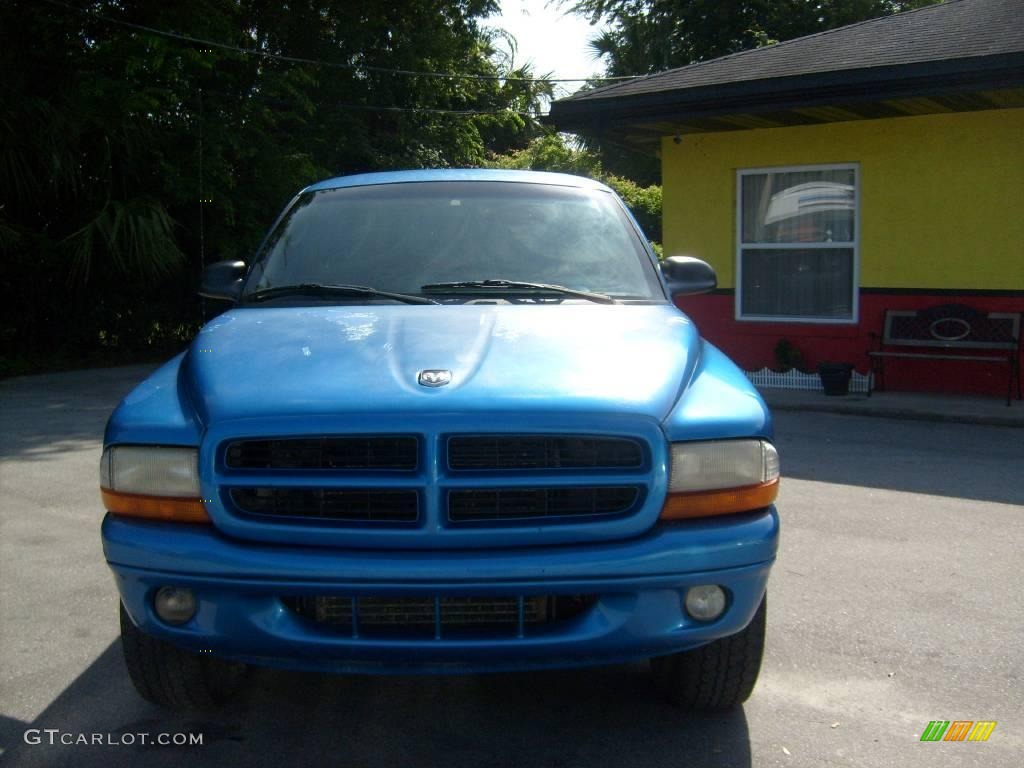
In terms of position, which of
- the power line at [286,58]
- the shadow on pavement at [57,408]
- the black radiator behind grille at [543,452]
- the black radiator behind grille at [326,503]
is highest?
the power line at [286,58]

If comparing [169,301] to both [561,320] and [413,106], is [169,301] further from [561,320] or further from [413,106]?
[561,320]

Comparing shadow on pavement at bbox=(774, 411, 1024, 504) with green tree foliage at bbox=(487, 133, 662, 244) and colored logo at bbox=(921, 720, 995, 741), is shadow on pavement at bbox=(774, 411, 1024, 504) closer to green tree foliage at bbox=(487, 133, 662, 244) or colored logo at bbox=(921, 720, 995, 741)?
colored logo at bbox=(921, 720, 995, 741)

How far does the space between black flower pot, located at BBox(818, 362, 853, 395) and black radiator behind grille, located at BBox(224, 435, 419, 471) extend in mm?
8939

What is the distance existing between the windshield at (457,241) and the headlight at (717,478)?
118cm

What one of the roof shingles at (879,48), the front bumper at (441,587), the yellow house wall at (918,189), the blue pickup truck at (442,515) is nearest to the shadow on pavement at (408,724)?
the blue pickup truck at (442,515)

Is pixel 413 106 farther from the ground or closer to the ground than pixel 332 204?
farther from the ground

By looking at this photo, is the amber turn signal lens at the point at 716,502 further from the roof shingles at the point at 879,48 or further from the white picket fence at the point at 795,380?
the white picket fence at the point at 795,380

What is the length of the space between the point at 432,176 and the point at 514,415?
216cm

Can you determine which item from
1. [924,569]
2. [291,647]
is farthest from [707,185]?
[291,647]

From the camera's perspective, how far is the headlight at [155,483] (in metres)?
3.01

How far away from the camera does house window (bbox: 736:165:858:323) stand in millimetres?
12055

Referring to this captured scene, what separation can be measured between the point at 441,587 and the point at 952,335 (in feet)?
31.1

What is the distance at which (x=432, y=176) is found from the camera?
16.0ft

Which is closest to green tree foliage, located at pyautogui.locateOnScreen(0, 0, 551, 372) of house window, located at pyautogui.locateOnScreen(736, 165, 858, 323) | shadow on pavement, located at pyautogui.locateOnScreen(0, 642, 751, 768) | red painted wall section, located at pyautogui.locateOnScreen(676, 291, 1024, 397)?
red painted wall section, located at pyautogui.locateOnScreen(676, 291, 1024, 397)
